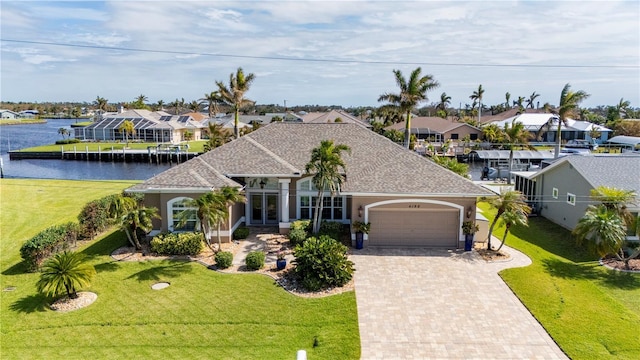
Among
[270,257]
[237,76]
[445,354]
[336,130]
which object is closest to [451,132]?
[237,76]

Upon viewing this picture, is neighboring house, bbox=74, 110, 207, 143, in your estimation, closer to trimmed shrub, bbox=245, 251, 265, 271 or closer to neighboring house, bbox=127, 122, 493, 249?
neighboring house, bbox=127, 122, 493, 249

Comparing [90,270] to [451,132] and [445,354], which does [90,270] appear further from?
[451,132]

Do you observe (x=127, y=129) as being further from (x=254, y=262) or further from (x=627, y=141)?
(x=627, y=141)

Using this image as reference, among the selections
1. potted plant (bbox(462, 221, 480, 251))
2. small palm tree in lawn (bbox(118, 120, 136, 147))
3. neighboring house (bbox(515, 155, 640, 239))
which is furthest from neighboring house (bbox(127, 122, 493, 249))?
small palm tree in lawn (bbox(118, 120, 136, 147))

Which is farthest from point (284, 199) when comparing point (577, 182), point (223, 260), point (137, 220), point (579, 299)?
point (577, 182)

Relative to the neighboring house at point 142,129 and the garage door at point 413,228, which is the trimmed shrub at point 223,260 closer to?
the garage door at point 413,228

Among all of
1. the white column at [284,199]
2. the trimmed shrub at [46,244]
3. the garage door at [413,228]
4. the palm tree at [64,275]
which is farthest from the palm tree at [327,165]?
the trimmed shrub at [46,244]
